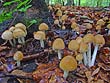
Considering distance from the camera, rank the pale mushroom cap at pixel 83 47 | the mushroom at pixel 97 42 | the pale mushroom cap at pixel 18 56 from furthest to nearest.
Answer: the pale mushroom cap at pixel 18 56 < the mushroom at pixel 97 42 < the pale mushroom cap at pixel 83 47

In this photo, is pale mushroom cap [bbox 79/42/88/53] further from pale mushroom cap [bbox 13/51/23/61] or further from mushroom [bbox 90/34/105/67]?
pale mushroom cap [bbox 13/51/23/61]

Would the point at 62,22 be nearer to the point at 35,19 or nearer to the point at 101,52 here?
the point at 35,19

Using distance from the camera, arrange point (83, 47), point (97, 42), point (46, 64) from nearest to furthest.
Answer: point (83, 47) → point (97, 42) → point (46, 64)

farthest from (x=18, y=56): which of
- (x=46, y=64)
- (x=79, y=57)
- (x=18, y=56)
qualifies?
(x=79, y=57)

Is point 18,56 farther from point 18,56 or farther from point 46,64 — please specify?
point 46,64

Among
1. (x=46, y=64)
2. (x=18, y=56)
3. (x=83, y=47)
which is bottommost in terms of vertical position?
(x=46, y=64)

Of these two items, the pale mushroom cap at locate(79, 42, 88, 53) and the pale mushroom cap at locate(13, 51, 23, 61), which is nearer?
the pale mushroom cap at locate(79, 42, 88, 53)

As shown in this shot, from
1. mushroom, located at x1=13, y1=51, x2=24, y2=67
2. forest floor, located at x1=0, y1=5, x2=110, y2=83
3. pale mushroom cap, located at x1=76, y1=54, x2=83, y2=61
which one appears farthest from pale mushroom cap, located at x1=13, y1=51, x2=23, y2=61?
pale mushroom cap, located at x1=76, y1=54, x2=83, y2=61

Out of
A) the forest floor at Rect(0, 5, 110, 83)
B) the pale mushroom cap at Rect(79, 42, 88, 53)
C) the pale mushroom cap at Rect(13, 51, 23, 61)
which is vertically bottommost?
the forest floor at Rect(0, 5, 110, 83)

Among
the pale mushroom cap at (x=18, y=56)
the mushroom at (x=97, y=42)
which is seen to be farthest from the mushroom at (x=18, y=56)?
the mushroom at (x=97, y=42)

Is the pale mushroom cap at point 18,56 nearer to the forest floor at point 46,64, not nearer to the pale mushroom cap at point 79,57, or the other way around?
the forest floor at point 46,64

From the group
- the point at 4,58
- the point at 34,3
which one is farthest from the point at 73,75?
the point at 34,3

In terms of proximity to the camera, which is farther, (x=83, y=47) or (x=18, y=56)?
(x=18, y=56)
